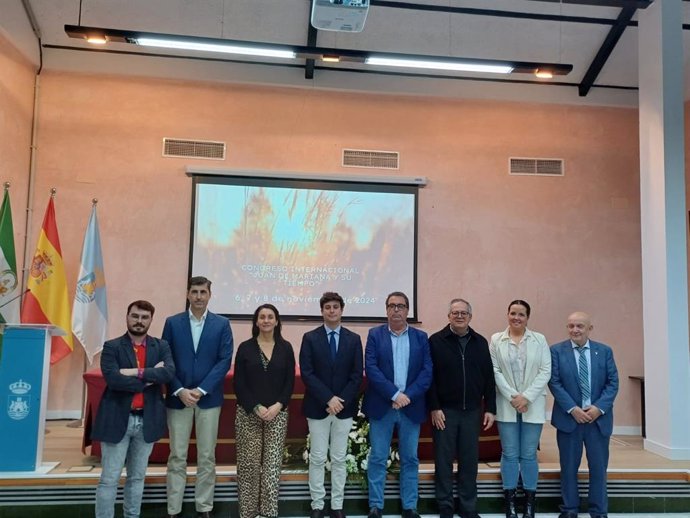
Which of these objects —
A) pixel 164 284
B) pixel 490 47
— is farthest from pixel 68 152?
pixel 490 47

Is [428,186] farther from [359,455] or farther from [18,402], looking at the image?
[18,402]

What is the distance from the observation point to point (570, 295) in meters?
6.41

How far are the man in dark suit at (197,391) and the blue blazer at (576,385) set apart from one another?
2124 mm

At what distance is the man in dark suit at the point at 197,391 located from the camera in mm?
3432

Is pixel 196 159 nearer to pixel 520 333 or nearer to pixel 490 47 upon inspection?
pixel 490 47

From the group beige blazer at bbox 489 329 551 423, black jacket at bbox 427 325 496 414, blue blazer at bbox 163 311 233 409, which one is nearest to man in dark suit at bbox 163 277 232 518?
blue blazer at bbox 163 311 233 409

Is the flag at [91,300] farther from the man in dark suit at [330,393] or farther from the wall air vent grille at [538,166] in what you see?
the wall air vent grille at [538,166]

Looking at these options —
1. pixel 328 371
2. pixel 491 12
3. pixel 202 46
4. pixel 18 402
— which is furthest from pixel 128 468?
pixel 491 12

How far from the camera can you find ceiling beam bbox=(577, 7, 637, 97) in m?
5.70

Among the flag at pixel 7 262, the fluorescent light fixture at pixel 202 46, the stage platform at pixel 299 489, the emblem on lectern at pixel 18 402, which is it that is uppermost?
the fluorescent light fixture at pixel 202 46

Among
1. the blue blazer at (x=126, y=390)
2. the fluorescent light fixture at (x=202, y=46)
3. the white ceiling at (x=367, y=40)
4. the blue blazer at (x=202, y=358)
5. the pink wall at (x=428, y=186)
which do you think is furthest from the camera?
the pink wall at (x=428, y=186)

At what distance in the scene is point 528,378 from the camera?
3.72 m

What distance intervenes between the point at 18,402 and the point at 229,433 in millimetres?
1387

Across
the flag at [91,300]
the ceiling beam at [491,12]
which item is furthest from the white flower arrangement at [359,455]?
the ceiling beam at [491,12]
